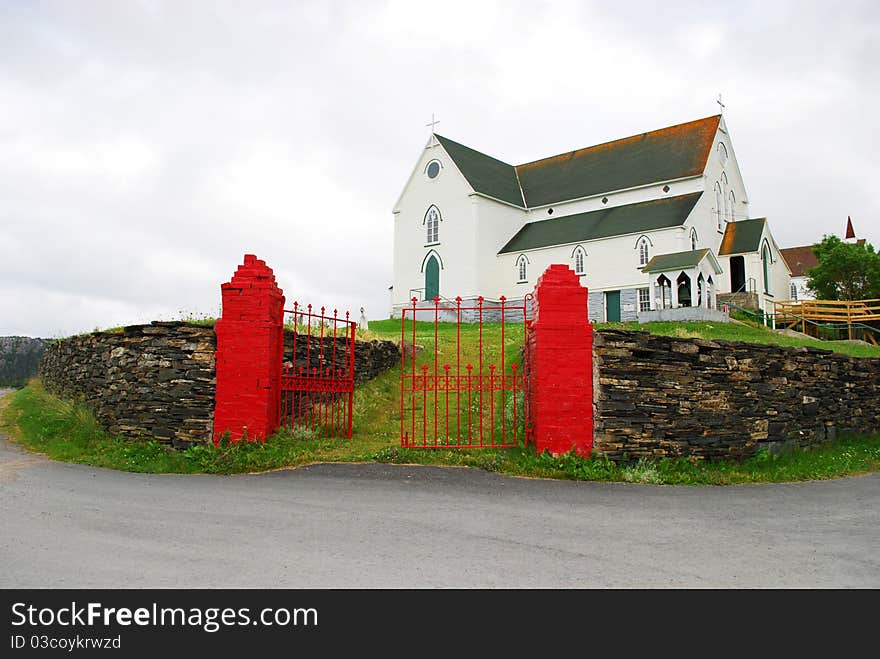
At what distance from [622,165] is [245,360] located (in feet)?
110

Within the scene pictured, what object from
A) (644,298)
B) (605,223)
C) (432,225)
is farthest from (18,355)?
(644,298)

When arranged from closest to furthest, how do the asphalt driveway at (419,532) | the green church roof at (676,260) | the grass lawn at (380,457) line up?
the asphalt driveway at (419,532) < the grass lawn at (380,457) < the green church roof at (676,260)

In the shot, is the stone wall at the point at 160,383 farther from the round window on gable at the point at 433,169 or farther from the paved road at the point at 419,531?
the round window on gable at the point at 433,169

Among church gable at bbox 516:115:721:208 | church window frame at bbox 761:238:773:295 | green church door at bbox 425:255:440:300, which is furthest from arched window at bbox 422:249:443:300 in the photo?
church window frame at bbox 761:238:773:295

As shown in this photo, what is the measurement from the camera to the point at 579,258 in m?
36.6

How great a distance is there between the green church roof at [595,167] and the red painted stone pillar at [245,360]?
29.5 m

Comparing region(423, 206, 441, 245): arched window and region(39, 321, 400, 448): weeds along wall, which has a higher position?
region(423, 206, 441, 245): arched window

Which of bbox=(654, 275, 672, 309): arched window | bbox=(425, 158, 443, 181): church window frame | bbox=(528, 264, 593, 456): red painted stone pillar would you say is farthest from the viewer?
bbox=(425, 158, 443, 181): church window frame

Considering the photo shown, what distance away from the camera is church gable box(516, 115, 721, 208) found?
3744 centimetres

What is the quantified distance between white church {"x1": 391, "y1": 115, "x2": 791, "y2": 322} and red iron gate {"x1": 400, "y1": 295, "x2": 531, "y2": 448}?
15416mm

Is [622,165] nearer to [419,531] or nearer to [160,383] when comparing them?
[160,383]

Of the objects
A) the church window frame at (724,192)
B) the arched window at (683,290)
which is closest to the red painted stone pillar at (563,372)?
the arched window at (683,290)

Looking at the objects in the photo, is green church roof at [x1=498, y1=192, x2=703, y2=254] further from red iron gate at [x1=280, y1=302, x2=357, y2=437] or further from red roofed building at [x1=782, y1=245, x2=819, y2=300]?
red roofed building at [x1=782, y1=245, x2=819, y2=300]

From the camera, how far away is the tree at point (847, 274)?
35.1 meters
